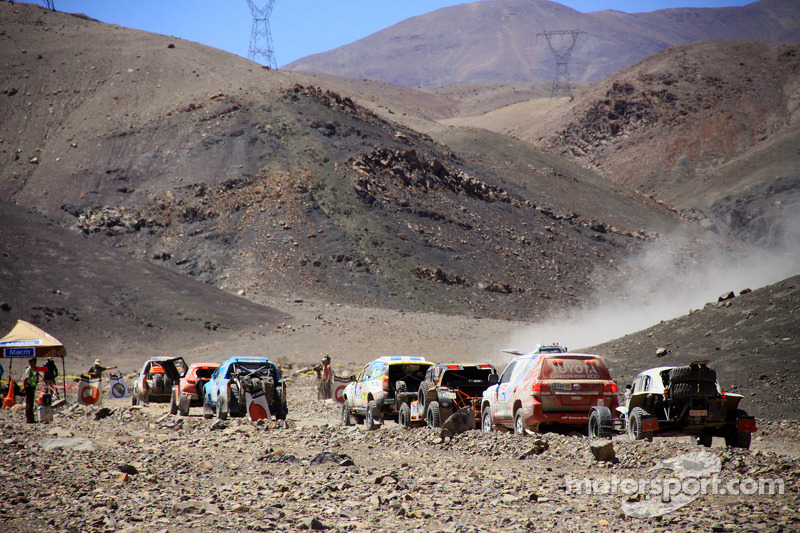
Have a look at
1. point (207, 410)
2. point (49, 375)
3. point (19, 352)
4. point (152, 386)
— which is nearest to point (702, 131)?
Result: point (152, 386)

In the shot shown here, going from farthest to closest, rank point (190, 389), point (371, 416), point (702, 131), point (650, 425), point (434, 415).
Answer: point (702, 131)
point (190, 389)
point (371, 416)
point (434, 415)
point (650, 425)

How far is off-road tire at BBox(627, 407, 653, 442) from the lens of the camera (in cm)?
1260

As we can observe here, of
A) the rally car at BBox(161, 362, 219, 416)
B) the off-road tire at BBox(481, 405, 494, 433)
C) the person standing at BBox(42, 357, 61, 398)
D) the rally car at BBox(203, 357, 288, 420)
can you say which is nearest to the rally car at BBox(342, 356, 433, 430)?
the rally car at BBox(203, 357, 288, 420)

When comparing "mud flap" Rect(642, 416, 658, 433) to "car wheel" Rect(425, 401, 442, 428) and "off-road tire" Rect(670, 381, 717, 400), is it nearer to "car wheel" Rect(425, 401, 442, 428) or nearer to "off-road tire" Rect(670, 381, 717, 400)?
"off-road tire" Rect(670, 381, 717, 400)

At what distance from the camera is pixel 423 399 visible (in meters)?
15.5

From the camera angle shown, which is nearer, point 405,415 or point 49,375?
point 405,415

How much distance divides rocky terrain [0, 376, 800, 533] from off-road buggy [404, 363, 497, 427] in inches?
26.6

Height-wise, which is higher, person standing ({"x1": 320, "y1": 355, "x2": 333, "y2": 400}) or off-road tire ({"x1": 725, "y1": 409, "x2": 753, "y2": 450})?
person standing ({"x1": 320, "y1": 355, "x2": 333, "y2": 400})

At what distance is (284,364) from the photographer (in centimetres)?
3712

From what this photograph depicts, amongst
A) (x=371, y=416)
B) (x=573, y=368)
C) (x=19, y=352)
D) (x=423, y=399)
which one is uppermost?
(x=19, y=352)

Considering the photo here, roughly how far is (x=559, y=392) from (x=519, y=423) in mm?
974

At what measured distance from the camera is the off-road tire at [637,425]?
1260cm

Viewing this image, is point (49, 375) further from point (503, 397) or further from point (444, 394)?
point (503, 397)

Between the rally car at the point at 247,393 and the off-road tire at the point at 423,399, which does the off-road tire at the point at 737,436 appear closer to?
the off-road tire at the point at 423,399
